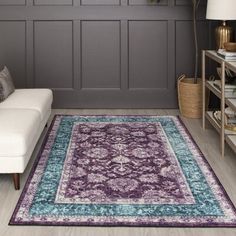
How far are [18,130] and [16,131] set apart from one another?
0.08ft

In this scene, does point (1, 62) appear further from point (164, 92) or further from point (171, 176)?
point (171, 176)

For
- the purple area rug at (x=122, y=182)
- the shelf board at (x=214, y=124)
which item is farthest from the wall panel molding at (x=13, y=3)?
the shelf board at (x=214, y=124)

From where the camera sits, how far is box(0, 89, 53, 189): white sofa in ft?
9.35

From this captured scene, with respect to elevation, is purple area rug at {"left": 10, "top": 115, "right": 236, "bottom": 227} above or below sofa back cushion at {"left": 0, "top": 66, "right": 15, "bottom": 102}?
below

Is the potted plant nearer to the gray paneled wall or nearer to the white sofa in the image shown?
the gray paneled wall

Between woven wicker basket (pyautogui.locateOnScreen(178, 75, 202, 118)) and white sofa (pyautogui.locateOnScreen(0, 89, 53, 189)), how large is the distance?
1.54 metres

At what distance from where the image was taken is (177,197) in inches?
111

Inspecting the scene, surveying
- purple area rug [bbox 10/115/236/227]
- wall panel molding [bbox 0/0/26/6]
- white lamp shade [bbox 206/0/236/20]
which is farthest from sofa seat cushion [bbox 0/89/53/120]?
white lamp shade [bbox 206/0/236/20]

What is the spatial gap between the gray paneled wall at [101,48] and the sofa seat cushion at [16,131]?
6.15ft

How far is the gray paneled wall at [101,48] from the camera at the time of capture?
5102 millimetres

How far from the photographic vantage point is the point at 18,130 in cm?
294

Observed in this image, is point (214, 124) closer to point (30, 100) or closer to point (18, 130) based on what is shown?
point (30, 100)

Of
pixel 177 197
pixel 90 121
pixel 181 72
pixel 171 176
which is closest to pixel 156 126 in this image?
pixel 90 121

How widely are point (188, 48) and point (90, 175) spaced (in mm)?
2443
